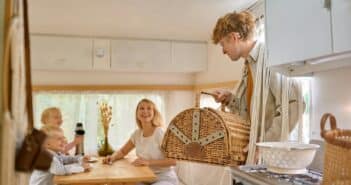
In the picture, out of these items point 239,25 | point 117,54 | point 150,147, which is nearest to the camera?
point 239,25

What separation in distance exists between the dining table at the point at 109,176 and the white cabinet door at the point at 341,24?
1.71 meters

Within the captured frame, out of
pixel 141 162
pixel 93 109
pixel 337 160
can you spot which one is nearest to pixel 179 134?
pixel 337 160

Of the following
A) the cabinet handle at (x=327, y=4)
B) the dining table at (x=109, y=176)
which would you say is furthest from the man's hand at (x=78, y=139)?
the cabinet handle at (x=327, y=4)

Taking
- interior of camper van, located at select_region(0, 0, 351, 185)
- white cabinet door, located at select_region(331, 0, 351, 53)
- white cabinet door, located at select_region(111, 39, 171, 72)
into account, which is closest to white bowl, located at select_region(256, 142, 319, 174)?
interior of camper van, located at select_region(0, 0, 351, 185)

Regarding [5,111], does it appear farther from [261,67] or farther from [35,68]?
[35,68]

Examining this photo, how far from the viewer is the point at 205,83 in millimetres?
3955

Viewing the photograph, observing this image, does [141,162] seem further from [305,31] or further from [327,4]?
[327,4]

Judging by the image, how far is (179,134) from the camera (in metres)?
1.63

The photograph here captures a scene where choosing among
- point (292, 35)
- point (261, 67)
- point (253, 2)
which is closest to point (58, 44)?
point (253, 2)

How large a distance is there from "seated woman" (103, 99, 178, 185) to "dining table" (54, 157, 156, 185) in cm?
19

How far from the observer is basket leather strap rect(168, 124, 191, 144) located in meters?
1.60

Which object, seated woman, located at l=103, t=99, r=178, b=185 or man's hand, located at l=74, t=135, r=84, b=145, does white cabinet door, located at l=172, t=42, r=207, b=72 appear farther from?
man's hand, located at l=74, t=135, r=84, b=145

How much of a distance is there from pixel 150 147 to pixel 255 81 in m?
1.63

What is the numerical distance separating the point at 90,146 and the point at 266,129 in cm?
278
